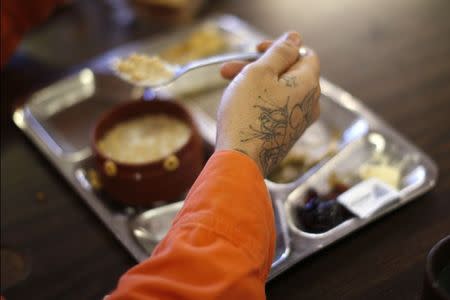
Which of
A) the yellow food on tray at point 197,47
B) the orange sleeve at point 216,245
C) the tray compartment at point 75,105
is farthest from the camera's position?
the yellow food on tray at point 197,47

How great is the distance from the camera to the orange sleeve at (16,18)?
3.92ft

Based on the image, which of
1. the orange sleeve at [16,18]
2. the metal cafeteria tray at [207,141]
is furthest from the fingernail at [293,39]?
the orange sleeve at [16,18]

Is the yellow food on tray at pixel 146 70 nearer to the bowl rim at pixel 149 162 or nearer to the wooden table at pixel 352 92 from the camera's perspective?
the bowl rim at pixel 149 162

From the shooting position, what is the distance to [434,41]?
1263 mm

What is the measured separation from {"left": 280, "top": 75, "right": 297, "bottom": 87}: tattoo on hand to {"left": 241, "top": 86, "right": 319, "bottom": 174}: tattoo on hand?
0.08ft

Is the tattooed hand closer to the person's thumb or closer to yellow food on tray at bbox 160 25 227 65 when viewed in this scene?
the person's thumb

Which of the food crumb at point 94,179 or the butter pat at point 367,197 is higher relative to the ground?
the butter pat at point 367,197

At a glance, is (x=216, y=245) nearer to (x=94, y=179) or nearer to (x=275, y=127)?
(x=275, y=127)

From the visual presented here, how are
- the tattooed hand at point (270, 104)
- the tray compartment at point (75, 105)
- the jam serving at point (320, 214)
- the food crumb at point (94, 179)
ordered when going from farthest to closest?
the tray compartment at point (75, 105) < the food crumb at point (94, 179) < the jam serving at point (320, 214) < the tattooed hand at point (270, 104)

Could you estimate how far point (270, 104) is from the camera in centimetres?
75

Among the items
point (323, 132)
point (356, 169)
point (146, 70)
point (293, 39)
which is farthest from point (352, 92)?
point (146, 70)

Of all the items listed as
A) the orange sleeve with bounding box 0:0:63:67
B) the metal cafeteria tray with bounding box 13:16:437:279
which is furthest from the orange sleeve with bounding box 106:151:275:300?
the orange sleeve with bounding box 0:0:63:67

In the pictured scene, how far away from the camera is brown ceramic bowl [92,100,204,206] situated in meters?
0.89

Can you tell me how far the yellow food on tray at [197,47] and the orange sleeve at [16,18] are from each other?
0.32 m
